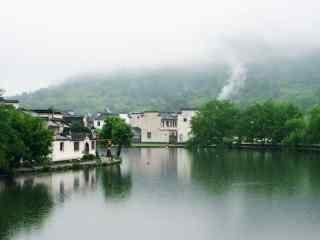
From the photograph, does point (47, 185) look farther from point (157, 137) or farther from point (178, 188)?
point (157, 137)

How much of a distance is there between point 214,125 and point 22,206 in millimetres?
56493

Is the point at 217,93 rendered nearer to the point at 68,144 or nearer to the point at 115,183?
the point at 68,144

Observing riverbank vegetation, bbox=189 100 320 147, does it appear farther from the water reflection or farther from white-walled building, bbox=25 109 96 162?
the water reflection

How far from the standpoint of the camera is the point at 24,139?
40.4 m

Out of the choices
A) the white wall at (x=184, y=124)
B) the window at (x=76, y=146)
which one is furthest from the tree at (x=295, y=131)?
the window at (x=76, y=146)

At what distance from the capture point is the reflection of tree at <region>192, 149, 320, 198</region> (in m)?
34.4

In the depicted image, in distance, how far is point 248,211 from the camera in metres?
26.4

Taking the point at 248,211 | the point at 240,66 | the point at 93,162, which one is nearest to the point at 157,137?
the point at 93,162

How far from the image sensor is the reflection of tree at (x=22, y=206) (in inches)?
914

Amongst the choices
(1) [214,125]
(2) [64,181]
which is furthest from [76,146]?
(1) [214,125]

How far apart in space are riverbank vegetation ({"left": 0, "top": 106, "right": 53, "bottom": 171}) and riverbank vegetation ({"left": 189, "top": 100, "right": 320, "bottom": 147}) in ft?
129

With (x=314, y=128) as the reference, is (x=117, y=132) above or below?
below

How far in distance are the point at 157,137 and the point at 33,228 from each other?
72.2 metres

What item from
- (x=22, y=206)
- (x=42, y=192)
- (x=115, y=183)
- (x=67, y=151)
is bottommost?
(x=22, y=206)
